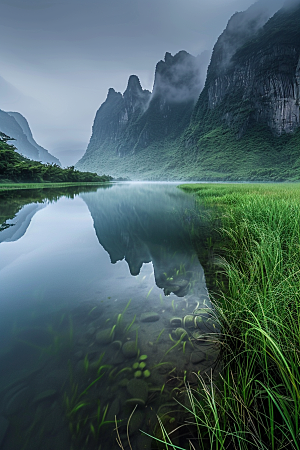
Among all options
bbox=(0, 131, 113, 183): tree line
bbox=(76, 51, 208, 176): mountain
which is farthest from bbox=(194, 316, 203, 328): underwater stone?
bbox=(76, 51, 208, 176): mountain

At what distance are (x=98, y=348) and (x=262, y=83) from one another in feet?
405

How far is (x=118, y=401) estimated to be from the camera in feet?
5.97

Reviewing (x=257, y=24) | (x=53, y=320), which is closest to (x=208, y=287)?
(x=53, y=320)

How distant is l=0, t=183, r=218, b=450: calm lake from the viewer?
1.64 meters

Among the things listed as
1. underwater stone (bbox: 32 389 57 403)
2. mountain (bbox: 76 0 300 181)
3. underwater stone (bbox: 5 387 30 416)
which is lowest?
underwater stone (bbox: 32 389 57 403)

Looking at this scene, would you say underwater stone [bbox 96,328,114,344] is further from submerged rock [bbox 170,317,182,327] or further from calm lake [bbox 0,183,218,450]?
submerged rock [bbox 170,317,182,327]

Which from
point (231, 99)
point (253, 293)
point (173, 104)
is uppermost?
point (173, 104)

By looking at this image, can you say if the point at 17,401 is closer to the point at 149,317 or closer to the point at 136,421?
the point at 136,421

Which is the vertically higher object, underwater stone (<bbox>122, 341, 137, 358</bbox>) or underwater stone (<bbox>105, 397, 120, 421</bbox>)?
underwater stone (<bbox>105, 397, 120, 421</bbox>)

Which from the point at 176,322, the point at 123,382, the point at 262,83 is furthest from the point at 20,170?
the point at 262,83

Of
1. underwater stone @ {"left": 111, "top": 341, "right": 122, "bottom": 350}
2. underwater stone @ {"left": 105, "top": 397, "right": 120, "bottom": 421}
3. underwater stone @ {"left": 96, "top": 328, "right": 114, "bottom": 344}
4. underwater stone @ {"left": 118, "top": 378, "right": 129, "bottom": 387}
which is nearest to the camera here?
underwater stone @ {"left": 105, "top": 397, "right": 120, "bottom": 421}

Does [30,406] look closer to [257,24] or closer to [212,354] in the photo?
[212,354]

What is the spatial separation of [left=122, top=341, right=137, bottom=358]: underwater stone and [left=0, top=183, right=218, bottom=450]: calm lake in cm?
1

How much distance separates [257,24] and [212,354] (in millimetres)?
190508
